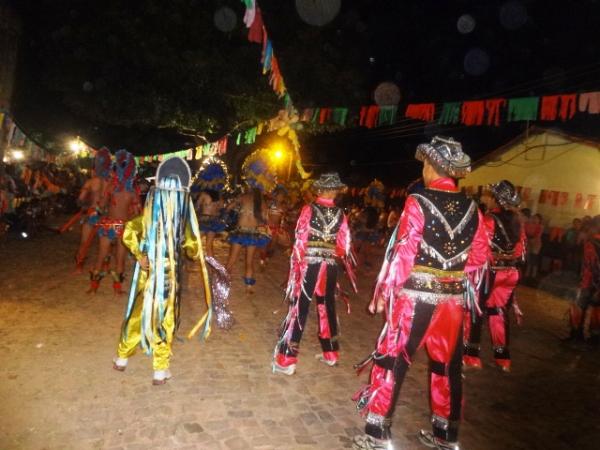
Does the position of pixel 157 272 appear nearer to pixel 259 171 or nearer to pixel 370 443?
pixel 370 443

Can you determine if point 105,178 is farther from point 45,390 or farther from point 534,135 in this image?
point 534,135

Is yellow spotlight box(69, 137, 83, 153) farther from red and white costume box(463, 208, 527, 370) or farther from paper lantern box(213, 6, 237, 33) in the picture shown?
red and white costume box(463, 208, 527, 370)

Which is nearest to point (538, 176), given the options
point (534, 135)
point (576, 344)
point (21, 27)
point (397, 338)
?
point (534, 135)

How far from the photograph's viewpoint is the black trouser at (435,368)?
3223 mm

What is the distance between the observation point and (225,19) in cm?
1436

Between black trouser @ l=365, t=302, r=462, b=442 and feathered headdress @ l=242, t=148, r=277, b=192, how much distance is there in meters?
4.67

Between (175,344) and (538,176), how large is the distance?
14.5 m

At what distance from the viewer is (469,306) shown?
343 centimetres

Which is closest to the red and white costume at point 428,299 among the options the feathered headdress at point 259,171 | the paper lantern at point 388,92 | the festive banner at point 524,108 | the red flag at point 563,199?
the feathered headdress at point 259,171

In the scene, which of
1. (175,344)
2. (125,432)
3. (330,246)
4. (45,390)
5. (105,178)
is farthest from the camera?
(105,178)

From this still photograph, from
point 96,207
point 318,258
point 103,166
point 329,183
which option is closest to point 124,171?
point 103,166

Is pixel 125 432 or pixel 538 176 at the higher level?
pixel 538 176

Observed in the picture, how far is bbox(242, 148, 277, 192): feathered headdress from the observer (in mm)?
7353

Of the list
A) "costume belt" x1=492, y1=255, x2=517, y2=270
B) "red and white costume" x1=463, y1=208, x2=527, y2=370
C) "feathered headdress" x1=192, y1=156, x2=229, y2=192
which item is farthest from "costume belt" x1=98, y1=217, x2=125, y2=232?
"costume belt" x1=492, y1=255, x2=517, y2=270
